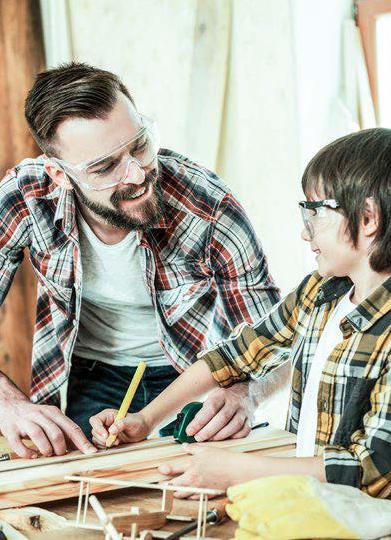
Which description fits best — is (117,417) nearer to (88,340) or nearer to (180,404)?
(180,404)

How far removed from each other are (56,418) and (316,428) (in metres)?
0.61

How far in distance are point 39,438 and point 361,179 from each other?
0.90 m

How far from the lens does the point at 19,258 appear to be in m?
2.61

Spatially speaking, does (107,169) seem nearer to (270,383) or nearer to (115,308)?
(115,308)

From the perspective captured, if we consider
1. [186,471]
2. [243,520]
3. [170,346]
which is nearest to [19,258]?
[170,346]

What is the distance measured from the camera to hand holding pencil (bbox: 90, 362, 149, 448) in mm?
1824

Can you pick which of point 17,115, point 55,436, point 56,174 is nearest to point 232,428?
point 55,436

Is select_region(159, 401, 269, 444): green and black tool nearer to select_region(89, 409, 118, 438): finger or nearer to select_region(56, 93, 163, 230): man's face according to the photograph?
select_region(89, 409, 118, 438): finger

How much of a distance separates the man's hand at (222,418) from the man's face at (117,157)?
1.96 feet

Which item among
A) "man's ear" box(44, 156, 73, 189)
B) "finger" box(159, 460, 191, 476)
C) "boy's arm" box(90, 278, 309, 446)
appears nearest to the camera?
"finger" box(159, 460, 191, 476)

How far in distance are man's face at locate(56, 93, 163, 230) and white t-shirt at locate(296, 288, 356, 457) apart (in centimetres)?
69

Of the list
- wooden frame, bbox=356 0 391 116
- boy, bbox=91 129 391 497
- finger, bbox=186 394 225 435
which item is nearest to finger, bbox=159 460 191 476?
boy, bbox=91 129 391 497

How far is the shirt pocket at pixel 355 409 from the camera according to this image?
5.18 feet

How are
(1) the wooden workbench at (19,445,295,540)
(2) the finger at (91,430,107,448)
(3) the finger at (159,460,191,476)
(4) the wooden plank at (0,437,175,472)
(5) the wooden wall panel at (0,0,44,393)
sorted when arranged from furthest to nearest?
(5) the wooden wall panel at (0,0,44,393)
(2) the finger at (91,430,107,448)
(4) the wooden plank at (0,437,175,472)
(3) the finger at (159,460,191,476)
(1) the wooden workbench at (19,445,295,540)
